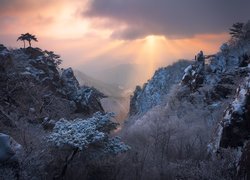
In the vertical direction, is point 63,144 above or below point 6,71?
below

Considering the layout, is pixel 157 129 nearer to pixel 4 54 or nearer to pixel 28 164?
pixel 28 164

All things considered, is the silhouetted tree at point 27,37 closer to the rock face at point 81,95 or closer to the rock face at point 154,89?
the rock face at point 81,95

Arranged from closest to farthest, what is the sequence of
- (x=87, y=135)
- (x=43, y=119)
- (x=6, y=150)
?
(x=6, y=150), (x=87, y=135), (x=43, y=119)

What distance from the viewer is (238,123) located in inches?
1029

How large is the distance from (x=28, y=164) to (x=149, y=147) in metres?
17.3

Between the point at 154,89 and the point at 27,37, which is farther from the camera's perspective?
the point at 154,89

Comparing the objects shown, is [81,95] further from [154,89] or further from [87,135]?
[154,89]

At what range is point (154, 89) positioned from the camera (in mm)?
112312

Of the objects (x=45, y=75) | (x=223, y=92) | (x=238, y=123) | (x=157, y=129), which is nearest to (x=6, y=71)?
(x=45, y=75)

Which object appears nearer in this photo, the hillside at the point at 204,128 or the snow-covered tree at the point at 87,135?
the snow-covered tree at the point at 87,135

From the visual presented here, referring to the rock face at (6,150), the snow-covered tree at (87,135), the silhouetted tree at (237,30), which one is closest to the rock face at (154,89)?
the silhouetted tree at (237,30)

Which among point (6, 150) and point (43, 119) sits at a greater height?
point (43, 119)

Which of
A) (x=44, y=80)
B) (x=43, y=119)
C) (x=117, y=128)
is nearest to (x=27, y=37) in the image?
(x=44, y=80)

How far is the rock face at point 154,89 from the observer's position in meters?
107
